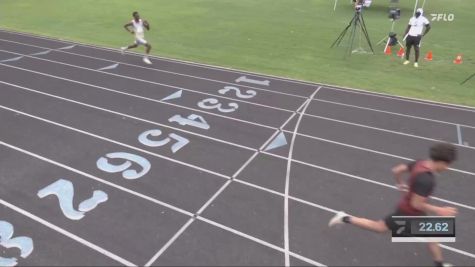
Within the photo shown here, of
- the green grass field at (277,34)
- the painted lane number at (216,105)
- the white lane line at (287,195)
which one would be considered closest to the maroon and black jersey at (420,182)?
the white lane line at (287,195)

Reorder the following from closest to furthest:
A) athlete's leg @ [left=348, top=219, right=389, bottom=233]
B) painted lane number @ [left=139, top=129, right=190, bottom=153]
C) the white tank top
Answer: athlete's leg @ [left=348, top=219, right=389, bottom=233] → painted lane number @ [left=139, top=129, right=190, bottom=153] → the white tank top

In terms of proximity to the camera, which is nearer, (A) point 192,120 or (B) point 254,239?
(B) point 254,239

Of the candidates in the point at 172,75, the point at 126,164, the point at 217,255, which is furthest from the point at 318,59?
the point at 217,255

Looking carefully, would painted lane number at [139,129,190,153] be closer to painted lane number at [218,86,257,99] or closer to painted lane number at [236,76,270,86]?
painted lane number at [218,86,257,99]

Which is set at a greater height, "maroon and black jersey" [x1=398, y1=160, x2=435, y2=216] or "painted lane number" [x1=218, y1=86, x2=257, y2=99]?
"maroon and black jersey" [x1=398, y1=160, x2=435, y2=216]

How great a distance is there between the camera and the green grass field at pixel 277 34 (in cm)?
1345

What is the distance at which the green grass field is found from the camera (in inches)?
530

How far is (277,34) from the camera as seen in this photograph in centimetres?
1933

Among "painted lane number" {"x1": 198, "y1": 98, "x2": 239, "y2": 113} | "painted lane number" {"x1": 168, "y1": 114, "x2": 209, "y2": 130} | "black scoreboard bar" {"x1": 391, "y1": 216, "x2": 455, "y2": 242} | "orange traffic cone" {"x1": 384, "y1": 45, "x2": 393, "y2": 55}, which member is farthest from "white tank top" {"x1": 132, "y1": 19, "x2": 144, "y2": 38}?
"black scoreboard bar" {"x1": 391, "y1": 216, "x2": 455, "y2": 242}

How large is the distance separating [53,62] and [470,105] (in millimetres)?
14209

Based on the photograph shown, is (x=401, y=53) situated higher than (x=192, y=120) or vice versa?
(x=401, y=53)

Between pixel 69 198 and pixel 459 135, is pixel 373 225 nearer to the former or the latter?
pixel 69 198
